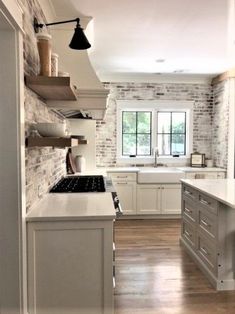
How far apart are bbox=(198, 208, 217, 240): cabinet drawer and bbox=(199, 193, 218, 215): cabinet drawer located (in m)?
0.05

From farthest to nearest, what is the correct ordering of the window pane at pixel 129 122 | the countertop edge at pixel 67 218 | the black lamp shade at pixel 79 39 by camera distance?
the window pane at pixel 129 122
the black lamp shade at pixel 79 39
the countertop edge at pixel 67 218

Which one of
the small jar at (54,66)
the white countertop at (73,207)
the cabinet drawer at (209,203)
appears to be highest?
the small jar at (54,66)

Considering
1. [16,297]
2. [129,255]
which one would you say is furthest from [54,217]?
[129,255]

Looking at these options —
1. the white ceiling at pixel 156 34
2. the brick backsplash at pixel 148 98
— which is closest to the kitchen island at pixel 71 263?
the white ceiling at pixel 156 34

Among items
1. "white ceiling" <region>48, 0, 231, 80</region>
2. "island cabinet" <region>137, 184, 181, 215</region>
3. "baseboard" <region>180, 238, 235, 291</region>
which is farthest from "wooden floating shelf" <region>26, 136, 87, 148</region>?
"island cabinet" <region>137, 184, 181, 215</region>

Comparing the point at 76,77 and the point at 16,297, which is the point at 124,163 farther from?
the point at 16,297

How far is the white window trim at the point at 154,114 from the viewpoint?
19.3 feet

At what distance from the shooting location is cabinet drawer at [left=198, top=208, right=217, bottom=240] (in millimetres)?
2877

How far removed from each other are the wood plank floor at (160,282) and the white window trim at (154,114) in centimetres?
192

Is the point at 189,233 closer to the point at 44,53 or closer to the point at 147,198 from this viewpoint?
the point at 147,198

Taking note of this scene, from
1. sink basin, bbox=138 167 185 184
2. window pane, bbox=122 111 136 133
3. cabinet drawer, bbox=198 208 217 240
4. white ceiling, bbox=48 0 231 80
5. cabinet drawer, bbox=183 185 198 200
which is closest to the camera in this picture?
white ceiling, bbox=48 0 231 80

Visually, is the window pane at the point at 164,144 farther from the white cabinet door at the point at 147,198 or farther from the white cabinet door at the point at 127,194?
the white cabinet door at the point at 127,194

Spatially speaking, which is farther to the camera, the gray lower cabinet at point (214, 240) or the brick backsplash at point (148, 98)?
the brick backsplash at point (148, 98)

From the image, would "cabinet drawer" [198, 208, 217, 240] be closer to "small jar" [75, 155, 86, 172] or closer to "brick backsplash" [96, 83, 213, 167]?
"small jar" [75, 155, 86, 172]
